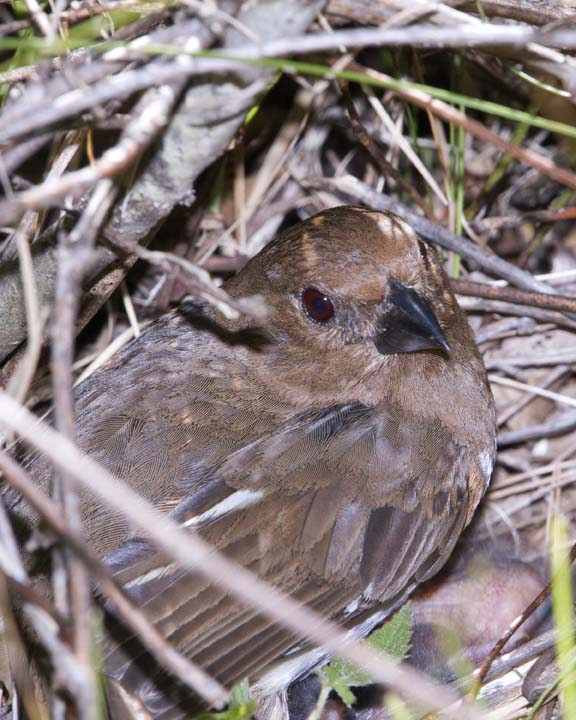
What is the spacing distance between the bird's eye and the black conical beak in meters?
0.19

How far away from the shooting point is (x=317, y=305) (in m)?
3.31

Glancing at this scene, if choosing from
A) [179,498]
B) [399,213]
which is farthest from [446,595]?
[399,213]

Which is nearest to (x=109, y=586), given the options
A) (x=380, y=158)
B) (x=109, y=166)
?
(x=109, y=166)

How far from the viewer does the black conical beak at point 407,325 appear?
10.3 ft

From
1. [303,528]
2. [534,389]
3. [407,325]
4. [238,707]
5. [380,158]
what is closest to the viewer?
[238,707]

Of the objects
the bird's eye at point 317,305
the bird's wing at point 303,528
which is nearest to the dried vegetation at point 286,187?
the bird's wing at point 303,528

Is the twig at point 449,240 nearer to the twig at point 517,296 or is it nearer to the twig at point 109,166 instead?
the twig at point 517,296

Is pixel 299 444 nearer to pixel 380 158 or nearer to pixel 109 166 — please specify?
pixel 109 166

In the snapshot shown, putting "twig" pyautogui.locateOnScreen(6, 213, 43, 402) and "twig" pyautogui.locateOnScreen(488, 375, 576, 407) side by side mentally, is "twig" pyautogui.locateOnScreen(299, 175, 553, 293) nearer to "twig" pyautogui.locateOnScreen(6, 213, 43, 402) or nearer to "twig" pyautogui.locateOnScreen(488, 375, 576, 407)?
"twig" pyautogui.locateOnScreen(488, 375, 576, 407)

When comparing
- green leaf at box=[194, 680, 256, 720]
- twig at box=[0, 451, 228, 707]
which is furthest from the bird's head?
twig at box=[0, 451, 228, 707]

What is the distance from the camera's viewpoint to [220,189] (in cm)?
420

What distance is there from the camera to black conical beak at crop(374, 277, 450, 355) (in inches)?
124

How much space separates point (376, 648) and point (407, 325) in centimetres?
107

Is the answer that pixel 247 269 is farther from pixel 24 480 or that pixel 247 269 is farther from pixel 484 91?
pixel 24 480
